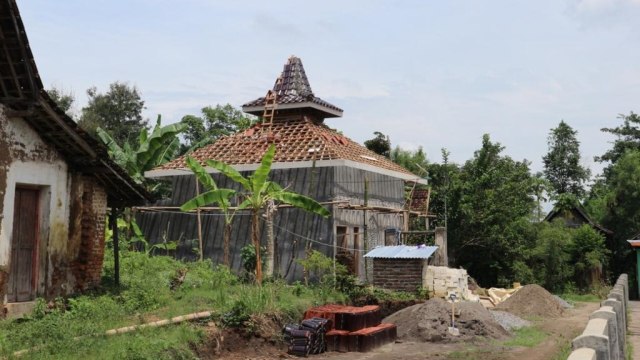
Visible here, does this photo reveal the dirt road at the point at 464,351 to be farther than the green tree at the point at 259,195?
No

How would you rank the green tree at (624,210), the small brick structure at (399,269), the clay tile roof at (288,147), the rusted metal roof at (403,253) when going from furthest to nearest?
the green tree at (624,210)
the clay tile roof at (288,147)
the small brick structure at (399,269)
the rusted metal roof at (403,253)

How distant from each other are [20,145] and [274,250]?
410 inches

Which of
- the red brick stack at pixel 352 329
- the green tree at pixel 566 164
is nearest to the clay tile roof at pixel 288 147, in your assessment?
the red brick stack at pixel 352 329

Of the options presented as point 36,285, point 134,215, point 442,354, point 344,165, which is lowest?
point 442,354

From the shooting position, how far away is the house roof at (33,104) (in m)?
11.7

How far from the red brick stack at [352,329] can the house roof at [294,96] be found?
1004 centimetres

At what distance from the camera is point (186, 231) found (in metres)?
23.0

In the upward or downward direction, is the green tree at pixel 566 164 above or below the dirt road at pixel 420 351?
above

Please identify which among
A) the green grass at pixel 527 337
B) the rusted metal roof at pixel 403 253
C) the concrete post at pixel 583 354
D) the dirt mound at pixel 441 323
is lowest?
the green grass at pixel 527 337

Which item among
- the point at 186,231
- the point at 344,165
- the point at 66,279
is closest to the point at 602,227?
the point at 344,165

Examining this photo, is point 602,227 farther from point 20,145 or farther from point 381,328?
point 20,145

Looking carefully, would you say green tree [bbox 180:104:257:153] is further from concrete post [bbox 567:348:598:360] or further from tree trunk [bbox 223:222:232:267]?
concrete post [bbox 567:348:598:360]

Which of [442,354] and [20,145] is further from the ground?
[20,145]

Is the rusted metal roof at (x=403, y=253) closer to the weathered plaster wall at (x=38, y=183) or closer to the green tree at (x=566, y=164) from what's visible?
the weathered plaster wall at (x=38, y=183)
